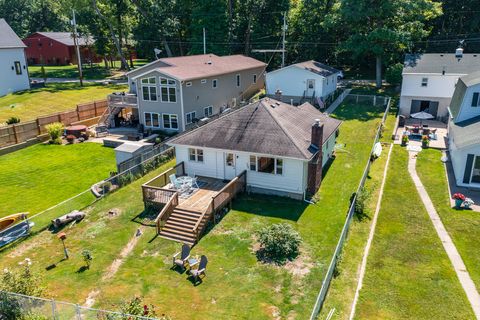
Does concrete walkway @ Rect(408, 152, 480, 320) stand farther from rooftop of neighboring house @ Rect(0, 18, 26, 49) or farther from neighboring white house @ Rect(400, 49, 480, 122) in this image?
rooftop of neighboring house @ Rect(0, 18, 26, 49)

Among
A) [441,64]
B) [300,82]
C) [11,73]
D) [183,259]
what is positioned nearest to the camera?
[183,259]

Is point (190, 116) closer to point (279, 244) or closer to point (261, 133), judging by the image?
point (261, 133)

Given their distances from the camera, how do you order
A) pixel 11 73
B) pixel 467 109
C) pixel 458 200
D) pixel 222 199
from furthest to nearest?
1. pixel 11 73
2. pixel 467 109
3. pixel 458 200
4. pixel 222 199

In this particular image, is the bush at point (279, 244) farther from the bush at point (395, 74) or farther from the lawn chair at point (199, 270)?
the bush at point (395, 74)

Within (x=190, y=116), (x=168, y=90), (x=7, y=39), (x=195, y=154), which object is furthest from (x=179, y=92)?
(x=7, y=39)

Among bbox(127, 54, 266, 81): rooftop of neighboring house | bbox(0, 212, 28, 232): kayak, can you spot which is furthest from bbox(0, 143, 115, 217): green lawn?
bbox(127, 54, 266, 81): rooftop of neighboring house
